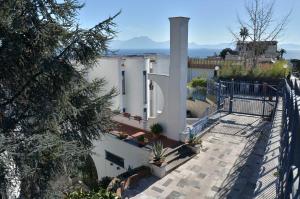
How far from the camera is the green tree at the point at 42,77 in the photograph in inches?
212

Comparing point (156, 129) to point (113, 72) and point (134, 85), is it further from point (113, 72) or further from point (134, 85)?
point (113, 72)

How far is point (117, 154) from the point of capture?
36.8 ft

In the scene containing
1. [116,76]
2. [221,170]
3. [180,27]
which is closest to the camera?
[221,170]

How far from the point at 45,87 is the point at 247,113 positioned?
35.2ft

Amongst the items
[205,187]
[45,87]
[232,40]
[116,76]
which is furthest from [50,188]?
[232,40]

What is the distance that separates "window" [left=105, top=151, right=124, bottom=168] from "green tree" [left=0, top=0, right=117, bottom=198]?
13.3ft

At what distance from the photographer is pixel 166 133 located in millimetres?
10844

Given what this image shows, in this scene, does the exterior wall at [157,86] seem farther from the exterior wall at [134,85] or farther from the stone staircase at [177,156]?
the stone staircase at [177,156]

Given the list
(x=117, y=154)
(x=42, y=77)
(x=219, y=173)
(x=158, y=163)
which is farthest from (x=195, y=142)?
(x=42, y=77)

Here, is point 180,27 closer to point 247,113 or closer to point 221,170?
point 221,170

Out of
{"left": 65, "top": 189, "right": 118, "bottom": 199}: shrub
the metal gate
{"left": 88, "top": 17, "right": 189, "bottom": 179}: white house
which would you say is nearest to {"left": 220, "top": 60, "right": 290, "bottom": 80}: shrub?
the metal gate

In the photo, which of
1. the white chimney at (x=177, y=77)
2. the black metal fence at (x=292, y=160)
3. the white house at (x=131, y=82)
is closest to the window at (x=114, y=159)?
the white chimney at (x=177, y=77)

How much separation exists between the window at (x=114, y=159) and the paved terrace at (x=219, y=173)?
3.20 m

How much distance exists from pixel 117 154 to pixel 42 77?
586 cm
